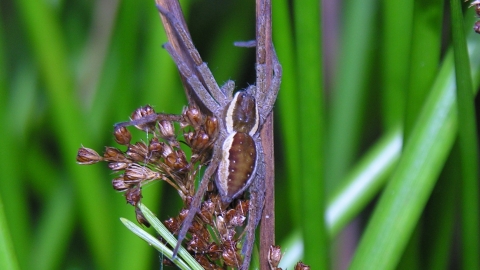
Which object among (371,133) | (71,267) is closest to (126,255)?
(71,267)

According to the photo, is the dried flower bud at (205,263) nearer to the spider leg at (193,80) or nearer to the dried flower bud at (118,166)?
the dried flower bud at (118,166)

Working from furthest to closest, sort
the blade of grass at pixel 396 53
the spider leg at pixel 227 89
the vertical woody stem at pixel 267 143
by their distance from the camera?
the spider leg at pixel 227 89 → the blade of grass at pixel 396 53 → the vertical woody stem at pixel 267 143

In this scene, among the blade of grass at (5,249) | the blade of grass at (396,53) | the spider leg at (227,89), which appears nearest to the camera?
the blade of grass at (5,249)

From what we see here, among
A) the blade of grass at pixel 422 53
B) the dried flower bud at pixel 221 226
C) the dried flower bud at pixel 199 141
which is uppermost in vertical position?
the blade of grass at pixel 422 53

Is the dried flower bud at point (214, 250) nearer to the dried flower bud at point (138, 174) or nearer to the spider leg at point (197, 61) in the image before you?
the dried flower bud at point (138, 174)

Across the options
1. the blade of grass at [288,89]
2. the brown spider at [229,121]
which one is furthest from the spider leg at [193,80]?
the blade of grass at [288,89]

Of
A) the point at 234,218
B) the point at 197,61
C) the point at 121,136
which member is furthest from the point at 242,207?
the point at 197,61

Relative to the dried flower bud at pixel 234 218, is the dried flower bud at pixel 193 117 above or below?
above

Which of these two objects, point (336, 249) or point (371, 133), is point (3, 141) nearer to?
point (336, 249)

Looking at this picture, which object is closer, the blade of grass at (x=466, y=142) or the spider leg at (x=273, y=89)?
the blade of grass at (x=466, y=142)
